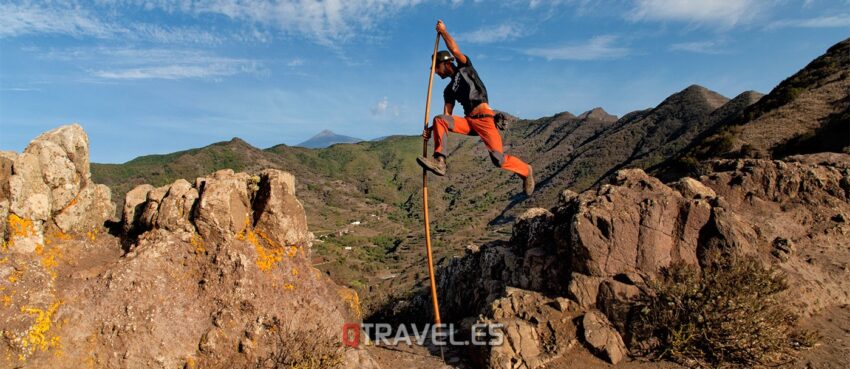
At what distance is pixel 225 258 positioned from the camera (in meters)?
8.29

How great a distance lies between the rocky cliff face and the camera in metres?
6.82

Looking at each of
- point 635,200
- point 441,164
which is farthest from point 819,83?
point 441,164

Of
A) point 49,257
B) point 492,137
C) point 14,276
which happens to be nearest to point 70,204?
point 49,257

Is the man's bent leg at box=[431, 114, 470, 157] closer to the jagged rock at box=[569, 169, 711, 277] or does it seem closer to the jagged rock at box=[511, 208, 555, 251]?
the jagged rock at box=[569, 169, 711, 277]

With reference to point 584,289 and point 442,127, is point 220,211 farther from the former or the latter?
point 584,289

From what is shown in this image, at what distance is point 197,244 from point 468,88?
576 cm

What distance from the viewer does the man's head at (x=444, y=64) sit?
8.35 meters

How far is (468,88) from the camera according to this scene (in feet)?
26.9

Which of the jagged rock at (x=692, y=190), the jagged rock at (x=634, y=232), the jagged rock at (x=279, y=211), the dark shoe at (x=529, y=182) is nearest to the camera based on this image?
the dark shoe at (x=529, y=182)

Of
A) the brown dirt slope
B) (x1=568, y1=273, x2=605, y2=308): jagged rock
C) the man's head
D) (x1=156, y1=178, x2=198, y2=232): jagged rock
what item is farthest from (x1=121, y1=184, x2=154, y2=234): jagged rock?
the brown dirt slope

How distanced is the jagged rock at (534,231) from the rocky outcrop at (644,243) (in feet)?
0.11

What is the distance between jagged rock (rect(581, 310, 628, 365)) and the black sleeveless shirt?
5.21 m

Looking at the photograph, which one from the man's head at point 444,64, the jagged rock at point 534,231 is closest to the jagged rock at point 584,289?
the jagged rock at point 534,231

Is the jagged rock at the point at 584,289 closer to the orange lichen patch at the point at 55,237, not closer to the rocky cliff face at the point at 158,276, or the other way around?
the rocky cliff face at the point at 158,276
